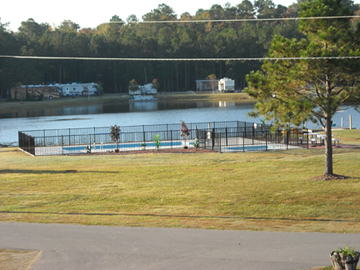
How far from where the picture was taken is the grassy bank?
10195 cm

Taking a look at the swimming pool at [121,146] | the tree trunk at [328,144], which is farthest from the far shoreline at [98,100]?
the tree trunk at [328,144]

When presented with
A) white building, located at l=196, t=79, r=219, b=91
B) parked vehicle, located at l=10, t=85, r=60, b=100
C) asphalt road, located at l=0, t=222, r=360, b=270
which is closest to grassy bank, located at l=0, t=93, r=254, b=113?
parked vehicle, located at l=10, t=85, r=60, b=100

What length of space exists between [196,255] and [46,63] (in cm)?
13052

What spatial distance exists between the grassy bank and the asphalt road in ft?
303

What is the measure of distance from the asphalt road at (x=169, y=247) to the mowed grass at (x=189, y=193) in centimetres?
89

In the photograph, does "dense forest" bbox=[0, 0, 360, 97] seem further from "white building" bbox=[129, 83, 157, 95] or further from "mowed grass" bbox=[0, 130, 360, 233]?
"mowed grass" bbox=[0, 130, 360, 233]

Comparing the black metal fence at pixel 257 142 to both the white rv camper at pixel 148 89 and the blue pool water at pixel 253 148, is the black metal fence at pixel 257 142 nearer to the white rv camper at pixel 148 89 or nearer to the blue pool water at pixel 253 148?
the blue pool water at pixel 253 148

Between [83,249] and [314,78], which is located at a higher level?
[314,78]

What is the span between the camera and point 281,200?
15.0 metres

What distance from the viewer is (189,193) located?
1644 centimetres

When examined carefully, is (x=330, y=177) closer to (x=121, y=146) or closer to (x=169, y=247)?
(x=169, y=247)

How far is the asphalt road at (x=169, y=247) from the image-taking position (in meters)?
9.08

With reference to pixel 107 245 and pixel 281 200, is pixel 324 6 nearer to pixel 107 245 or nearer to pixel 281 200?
pixel 281 200

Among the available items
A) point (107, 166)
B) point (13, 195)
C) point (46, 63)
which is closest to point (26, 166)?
point (107, 166)
